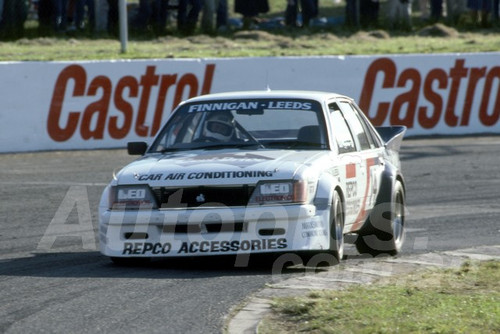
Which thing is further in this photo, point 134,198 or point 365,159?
point 365,159

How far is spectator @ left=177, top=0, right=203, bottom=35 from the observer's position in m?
22.0

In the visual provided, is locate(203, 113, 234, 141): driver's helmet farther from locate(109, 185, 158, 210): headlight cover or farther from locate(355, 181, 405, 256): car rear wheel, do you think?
locate(355, 181, 405, 256): car rear wheel

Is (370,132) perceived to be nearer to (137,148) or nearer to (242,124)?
(242,124)

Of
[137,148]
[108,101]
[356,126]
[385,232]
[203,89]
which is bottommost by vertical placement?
[108,101]

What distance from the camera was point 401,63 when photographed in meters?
19.8

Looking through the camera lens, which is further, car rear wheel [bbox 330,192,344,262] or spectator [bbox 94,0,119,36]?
spectator [bbox 94,0,119,36]

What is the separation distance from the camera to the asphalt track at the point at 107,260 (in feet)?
21.2

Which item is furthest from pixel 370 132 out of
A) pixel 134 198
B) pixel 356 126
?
pixel 134 198

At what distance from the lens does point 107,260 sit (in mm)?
8750

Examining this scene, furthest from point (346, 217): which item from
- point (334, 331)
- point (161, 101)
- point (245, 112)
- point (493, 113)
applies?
point (493, 113)

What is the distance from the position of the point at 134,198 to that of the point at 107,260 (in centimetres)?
86

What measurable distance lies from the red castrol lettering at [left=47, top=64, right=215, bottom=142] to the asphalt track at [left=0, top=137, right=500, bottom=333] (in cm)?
86

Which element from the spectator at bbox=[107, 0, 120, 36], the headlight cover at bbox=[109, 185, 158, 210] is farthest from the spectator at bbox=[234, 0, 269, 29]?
the headlight cover at bbox=[109, 185, 158, 210]

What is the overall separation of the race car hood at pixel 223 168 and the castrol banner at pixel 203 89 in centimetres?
985
